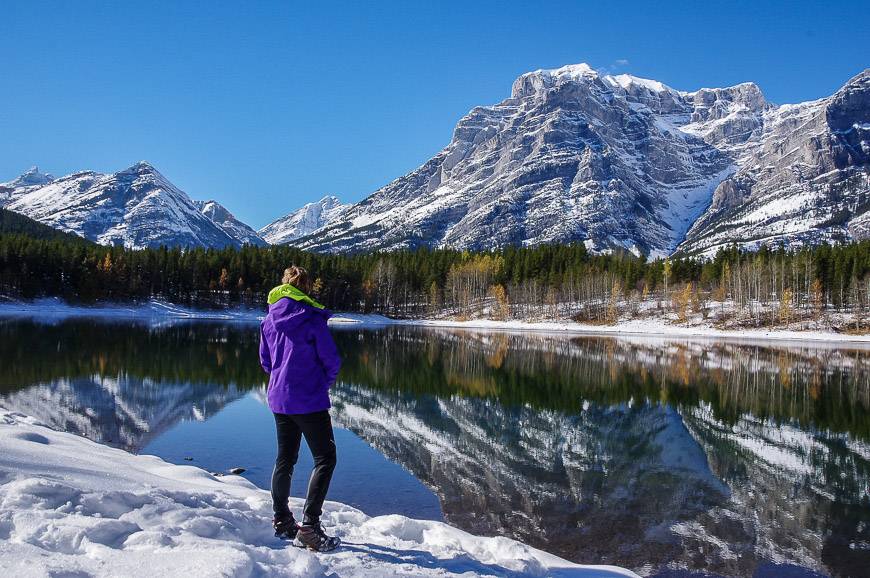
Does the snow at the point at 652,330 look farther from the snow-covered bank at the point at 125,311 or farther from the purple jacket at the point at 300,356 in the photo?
the purple jacket at the point at 300,356

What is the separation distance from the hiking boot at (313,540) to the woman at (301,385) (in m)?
0.05

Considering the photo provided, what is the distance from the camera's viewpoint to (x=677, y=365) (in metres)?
45.9

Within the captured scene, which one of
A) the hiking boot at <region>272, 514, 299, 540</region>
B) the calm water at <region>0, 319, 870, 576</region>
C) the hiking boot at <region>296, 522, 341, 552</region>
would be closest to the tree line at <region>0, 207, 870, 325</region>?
the calm water at <region>0, 319, 870, 576</region>

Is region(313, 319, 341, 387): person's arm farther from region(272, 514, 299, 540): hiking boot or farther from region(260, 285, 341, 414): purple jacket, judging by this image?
region(272, 514, 299, 540): hiking boot

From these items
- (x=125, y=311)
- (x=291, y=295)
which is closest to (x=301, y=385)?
(x=291, y=295)

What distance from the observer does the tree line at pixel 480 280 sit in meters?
103

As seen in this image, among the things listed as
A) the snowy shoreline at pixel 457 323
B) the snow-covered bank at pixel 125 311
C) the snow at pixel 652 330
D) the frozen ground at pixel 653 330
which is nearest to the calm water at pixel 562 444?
the snow at pixel 652 330

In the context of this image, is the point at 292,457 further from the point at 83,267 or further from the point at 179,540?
the point at 83,267

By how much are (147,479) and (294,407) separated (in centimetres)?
348

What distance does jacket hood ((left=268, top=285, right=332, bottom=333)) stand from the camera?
265 inches

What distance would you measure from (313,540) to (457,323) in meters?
112

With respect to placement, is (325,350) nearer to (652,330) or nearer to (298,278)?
(298,278)

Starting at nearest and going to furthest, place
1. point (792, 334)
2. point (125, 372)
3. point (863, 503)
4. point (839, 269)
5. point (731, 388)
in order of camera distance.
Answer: point (863, 503) < point (125, 372) < point (731, 388) < point (792, 334) < point (839, 269)

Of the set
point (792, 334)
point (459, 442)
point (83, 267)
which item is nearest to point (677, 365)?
point (459, 442)
